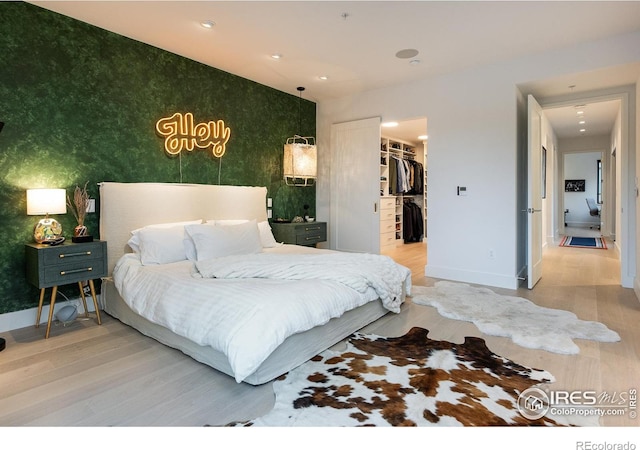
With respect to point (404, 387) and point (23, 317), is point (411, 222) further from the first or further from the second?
point (23, 317)

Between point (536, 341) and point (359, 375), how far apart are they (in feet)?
4.71

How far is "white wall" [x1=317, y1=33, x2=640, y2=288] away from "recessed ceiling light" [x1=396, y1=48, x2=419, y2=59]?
867mm

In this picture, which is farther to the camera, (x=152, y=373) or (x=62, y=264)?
(x=62, y=264)

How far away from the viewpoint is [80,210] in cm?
324

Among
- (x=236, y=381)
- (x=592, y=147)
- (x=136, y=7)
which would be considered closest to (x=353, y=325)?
(x=236, y=381)

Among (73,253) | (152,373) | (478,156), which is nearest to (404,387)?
(152,373)

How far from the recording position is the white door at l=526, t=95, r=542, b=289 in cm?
415

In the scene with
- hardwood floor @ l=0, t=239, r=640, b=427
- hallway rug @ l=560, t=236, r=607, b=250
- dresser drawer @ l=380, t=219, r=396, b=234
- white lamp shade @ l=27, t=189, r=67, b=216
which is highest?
white lamp shade @ l=27, t=189, r=67, b=216

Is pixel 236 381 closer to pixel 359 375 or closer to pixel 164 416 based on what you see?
pixel 164 416

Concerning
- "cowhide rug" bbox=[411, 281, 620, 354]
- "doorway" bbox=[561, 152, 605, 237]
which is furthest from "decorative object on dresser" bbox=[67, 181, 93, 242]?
A: "doorway" bbox=[561, 152, 605, 237]

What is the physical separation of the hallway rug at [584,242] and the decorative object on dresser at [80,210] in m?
8.72

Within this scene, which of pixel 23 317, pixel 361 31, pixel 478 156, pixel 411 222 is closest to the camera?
pixel 23 317

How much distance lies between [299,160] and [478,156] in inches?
93.2

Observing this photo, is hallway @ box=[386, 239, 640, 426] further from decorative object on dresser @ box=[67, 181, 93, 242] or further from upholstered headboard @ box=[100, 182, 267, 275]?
decorative object on dresser @ box=[67, 181, 93, 242]
